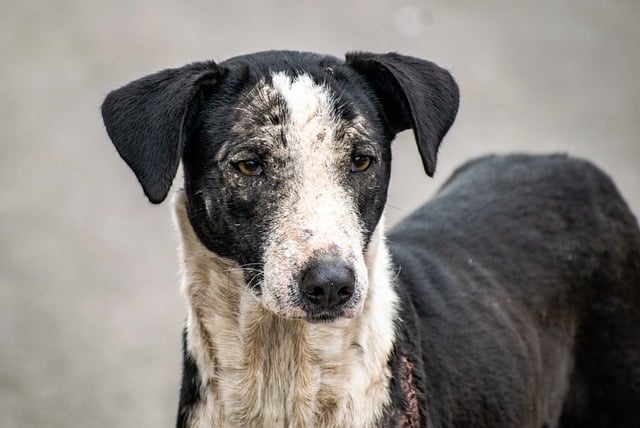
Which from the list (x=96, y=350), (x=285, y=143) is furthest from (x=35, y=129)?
(x=285, y=143)

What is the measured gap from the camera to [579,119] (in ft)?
33.2

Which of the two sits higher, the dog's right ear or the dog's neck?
the dog's right ear

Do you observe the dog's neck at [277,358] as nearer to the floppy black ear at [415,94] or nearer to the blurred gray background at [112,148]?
the floppy black ear at [415,94]

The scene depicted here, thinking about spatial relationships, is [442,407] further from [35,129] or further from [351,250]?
[35,129]

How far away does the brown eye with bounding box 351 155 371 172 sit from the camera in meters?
3.56

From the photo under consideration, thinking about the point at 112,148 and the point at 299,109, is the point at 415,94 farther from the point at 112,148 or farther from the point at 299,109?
the point at 112,148

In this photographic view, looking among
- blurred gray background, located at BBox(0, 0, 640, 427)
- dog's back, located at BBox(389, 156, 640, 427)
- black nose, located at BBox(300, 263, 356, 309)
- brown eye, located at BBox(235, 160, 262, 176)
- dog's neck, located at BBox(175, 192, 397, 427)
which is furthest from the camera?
blurred gray background, located at BBox(0, 0, 640, 427)

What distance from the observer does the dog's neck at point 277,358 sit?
3.62m

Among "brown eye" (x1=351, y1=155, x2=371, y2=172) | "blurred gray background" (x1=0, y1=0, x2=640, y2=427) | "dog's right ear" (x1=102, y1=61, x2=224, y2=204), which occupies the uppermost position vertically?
"dog's right ear" (x1=102, y1=61, x2=224, y2=204)

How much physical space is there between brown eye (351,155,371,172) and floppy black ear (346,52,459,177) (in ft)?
0.65

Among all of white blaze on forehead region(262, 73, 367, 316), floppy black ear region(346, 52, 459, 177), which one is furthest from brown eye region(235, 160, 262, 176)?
floppy black ear region(346, 52, 459, 177)

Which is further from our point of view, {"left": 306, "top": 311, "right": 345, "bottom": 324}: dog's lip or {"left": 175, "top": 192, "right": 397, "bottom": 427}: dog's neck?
{"left": 175, "top": 192, "right": 397, "bottom": 427}: dog's neck

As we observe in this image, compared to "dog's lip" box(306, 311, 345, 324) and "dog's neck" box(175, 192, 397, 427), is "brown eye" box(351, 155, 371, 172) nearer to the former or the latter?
"dog's neck" box(175, 192, 397, 427)

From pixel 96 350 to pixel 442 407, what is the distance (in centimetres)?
364
